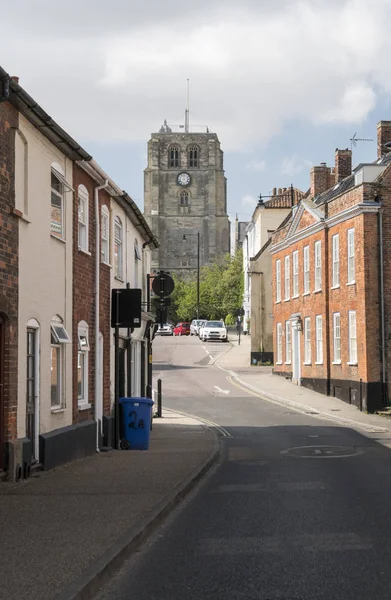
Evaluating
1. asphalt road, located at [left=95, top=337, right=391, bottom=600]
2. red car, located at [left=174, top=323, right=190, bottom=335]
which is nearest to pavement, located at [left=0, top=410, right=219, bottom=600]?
asphalt road, located at [left=95, top=337, right=391, bottom=600]

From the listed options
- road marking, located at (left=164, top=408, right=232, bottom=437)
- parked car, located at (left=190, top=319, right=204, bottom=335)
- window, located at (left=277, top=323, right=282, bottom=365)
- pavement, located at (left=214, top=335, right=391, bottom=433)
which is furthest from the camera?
parked car, located at (left=190, top=319, right=204, bottom=335)

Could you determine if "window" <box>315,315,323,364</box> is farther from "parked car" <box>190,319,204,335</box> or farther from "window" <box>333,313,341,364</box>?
"parked car" <box>190,319,204,335</box>

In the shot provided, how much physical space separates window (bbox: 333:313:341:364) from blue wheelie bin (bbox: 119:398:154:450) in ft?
58.6

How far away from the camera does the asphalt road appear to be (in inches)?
278

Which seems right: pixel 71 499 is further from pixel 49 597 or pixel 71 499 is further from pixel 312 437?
pixel 312 437

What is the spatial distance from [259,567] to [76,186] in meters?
10.9

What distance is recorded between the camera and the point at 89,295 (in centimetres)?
1830

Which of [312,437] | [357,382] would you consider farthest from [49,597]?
[357,382]

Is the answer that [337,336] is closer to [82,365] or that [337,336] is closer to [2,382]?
[82,365]

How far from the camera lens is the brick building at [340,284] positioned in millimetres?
32688

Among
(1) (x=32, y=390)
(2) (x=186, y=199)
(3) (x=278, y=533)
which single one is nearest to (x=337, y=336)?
(1) (x=32, y=390)

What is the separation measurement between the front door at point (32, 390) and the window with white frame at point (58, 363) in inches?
37.5

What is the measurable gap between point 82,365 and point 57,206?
3.67 metres

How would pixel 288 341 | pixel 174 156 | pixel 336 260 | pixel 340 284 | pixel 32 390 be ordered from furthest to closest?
pixel 174 156
pixel 288 341
pixel 336 260
pixel 340 284
pixel 32 390
